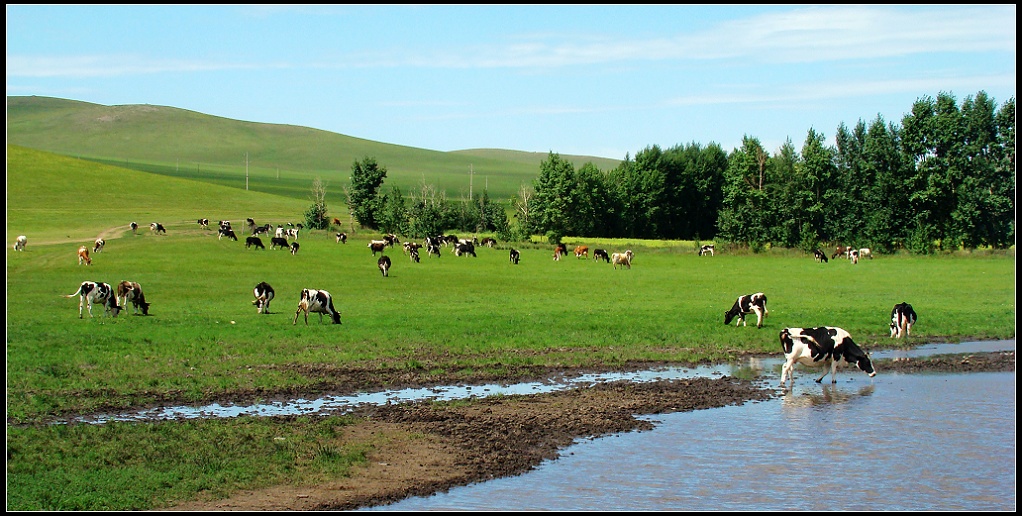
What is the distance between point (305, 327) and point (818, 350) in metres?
15.5

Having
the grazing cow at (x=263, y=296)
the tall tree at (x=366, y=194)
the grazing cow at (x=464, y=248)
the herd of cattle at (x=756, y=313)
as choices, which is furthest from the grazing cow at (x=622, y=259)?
the tall tree at (x=366, y=194)

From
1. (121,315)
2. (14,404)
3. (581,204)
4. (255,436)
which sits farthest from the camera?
(581,204)

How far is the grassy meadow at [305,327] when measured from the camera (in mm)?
14680

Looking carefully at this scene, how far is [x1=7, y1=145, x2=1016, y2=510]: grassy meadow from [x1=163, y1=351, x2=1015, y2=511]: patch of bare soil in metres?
0.66

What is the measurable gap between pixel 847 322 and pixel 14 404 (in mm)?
25470

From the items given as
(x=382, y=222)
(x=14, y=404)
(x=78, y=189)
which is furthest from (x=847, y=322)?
(x=78, y=189)

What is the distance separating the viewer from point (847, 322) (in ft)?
109

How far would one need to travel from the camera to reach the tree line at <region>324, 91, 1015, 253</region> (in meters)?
83.0

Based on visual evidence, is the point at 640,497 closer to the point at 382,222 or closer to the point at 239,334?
the point at 239,334

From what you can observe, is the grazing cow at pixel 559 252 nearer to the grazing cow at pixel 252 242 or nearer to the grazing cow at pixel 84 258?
the grazing cow at pixel 252 242

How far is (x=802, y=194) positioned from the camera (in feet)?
307

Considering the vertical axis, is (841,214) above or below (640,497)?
above

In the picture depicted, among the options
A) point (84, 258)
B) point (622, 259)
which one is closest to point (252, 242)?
point (84, 258)

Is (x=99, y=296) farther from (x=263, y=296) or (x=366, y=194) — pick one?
(x=366, y=194)
